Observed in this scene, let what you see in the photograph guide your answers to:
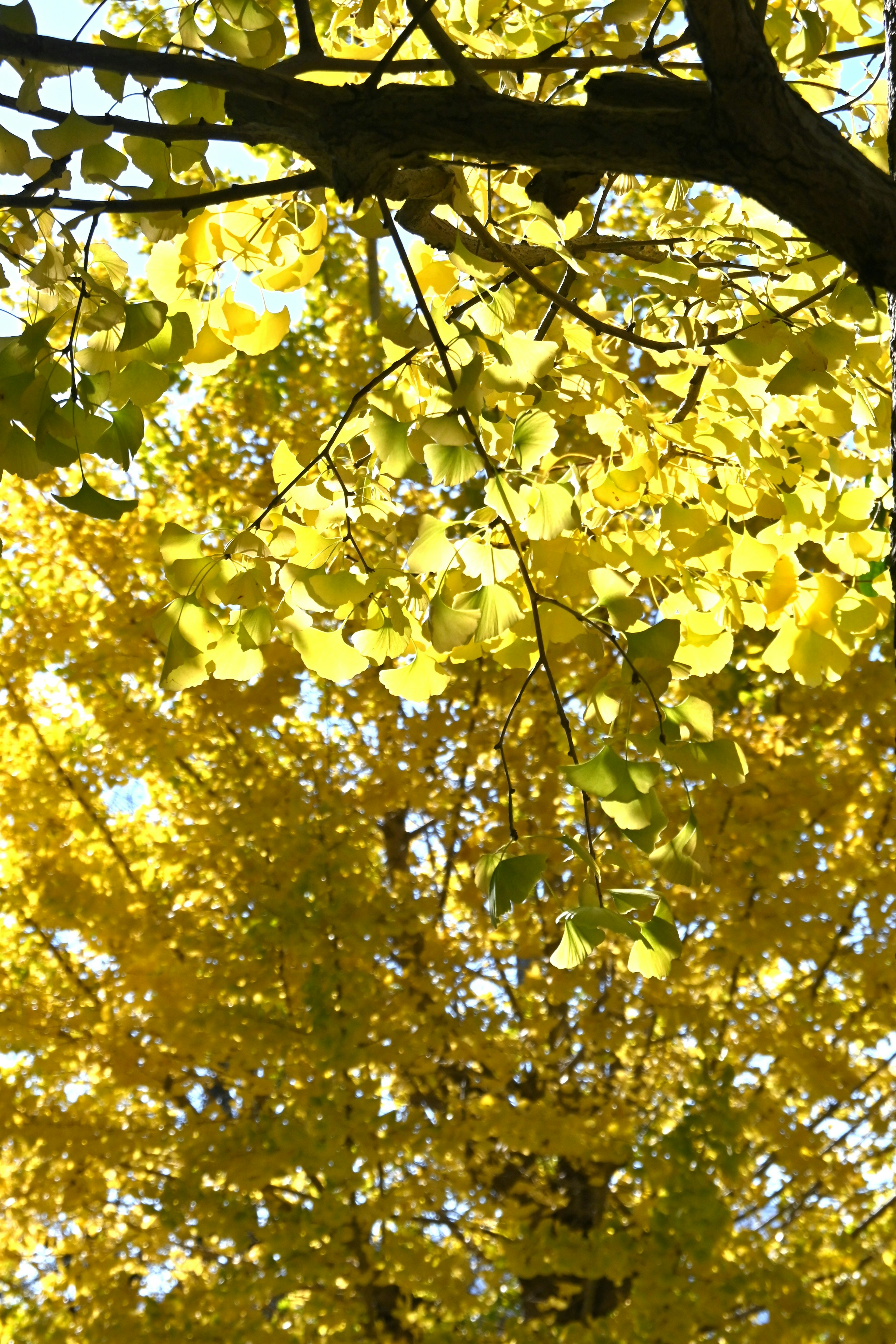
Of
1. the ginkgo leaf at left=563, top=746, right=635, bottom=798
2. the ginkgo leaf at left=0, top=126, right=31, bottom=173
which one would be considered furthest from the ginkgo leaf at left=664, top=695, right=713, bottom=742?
the ginkgo leaf at left=0, top=126, right=31, bottom=173

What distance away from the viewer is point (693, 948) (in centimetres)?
437

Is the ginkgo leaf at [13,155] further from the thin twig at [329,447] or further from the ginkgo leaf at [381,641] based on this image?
the ginkgo leaf at [381,641]

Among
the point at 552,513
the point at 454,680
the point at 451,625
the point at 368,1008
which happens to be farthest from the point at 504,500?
the point at 454,680

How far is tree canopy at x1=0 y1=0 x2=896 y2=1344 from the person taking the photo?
1.37 meters

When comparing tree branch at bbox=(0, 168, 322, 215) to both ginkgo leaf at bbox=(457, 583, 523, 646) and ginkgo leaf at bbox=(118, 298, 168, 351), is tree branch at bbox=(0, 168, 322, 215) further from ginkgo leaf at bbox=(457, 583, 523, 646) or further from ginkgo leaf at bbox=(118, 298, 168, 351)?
ginkgo leaf at bbox=(457, 583, 523, 646)

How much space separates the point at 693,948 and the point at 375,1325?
5.86 feet

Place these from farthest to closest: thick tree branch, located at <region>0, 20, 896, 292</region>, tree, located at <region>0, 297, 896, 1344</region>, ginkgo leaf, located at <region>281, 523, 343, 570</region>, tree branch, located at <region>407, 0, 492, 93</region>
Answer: tree, located at <region>0, 297, 896, 1344</region> → ginkgo leaf, located at <region>281, 523, 343, 570</region> → tree branch, located at <region>407, 0, 492, 93</region> → thick tree branch, located at <region>0, 20, 896, 292</region>

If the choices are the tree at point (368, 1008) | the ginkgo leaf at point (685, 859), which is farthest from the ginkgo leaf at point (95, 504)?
the tree at point (368, 1008)

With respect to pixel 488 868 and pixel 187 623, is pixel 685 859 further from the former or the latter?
pixel 187 623

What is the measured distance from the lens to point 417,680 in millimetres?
1771

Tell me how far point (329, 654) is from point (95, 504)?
0.46m

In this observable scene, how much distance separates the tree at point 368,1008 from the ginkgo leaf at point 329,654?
176cm

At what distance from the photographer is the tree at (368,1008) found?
362 cm

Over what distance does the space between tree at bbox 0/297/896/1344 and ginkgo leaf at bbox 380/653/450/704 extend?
177cm
